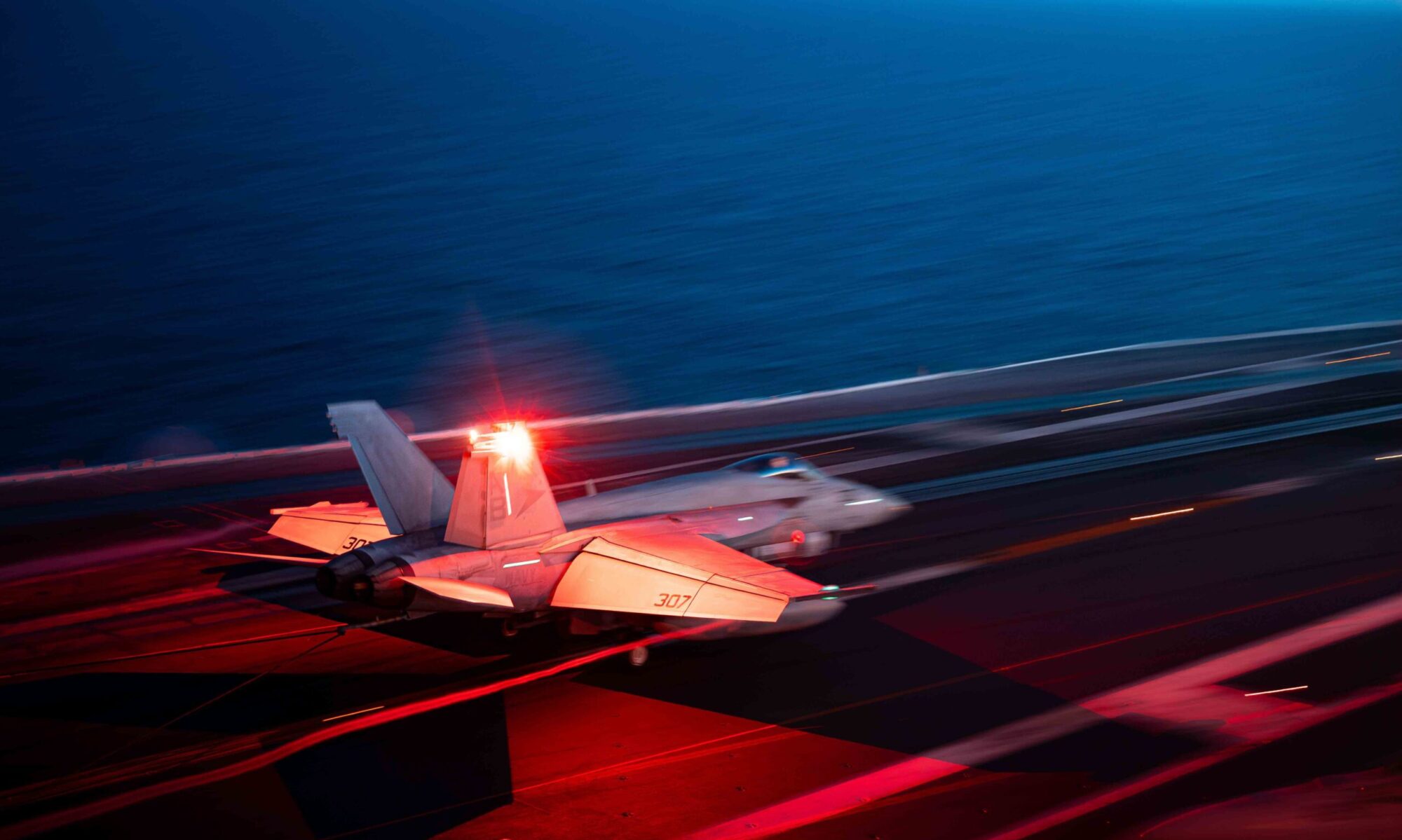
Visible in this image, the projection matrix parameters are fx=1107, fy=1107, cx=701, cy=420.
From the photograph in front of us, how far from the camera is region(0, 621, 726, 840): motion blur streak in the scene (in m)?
15.0

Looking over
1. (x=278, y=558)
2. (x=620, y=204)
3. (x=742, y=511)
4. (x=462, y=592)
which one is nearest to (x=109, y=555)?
(x=278, y=558)

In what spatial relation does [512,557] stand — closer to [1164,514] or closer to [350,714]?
[350,714]

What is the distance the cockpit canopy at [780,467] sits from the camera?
23922mm

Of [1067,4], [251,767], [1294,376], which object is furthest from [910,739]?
[1067,4]

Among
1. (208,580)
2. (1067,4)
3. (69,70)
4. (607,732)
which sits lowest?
(607,732)

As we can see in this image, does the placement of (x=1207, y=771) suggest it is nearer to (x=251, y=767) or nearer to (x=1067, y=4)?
(x=251, y=767)

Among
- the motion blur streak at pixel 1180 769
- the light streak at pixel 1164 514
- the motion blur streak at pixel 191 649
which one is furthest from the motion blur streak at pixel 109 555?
the light streak at pixel 1164 514

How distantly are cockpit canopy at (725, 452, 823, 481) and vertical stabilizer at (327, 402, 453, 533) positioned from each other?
6.67 m

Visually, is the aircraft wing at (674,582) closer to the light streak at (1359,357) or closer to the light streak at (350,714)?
the light streak at (350,714)

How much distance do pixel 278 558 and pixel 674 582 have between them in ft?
23.4

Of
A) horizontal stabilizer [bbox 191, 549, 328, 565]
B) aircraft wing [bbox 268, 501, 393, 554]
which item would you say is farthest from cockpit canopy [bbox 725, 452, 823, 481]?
horizontal stabilizer [bbox 191, 549, 328, 565]

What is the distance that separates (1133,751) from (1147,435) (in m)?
18.2

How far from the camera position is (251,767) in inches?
644

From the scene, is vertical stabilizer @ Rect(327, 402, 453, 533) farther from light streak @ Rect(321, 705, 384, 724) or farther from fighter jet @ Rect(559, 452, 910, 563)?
light streak @ Rect(321, 705, 384, 724)
